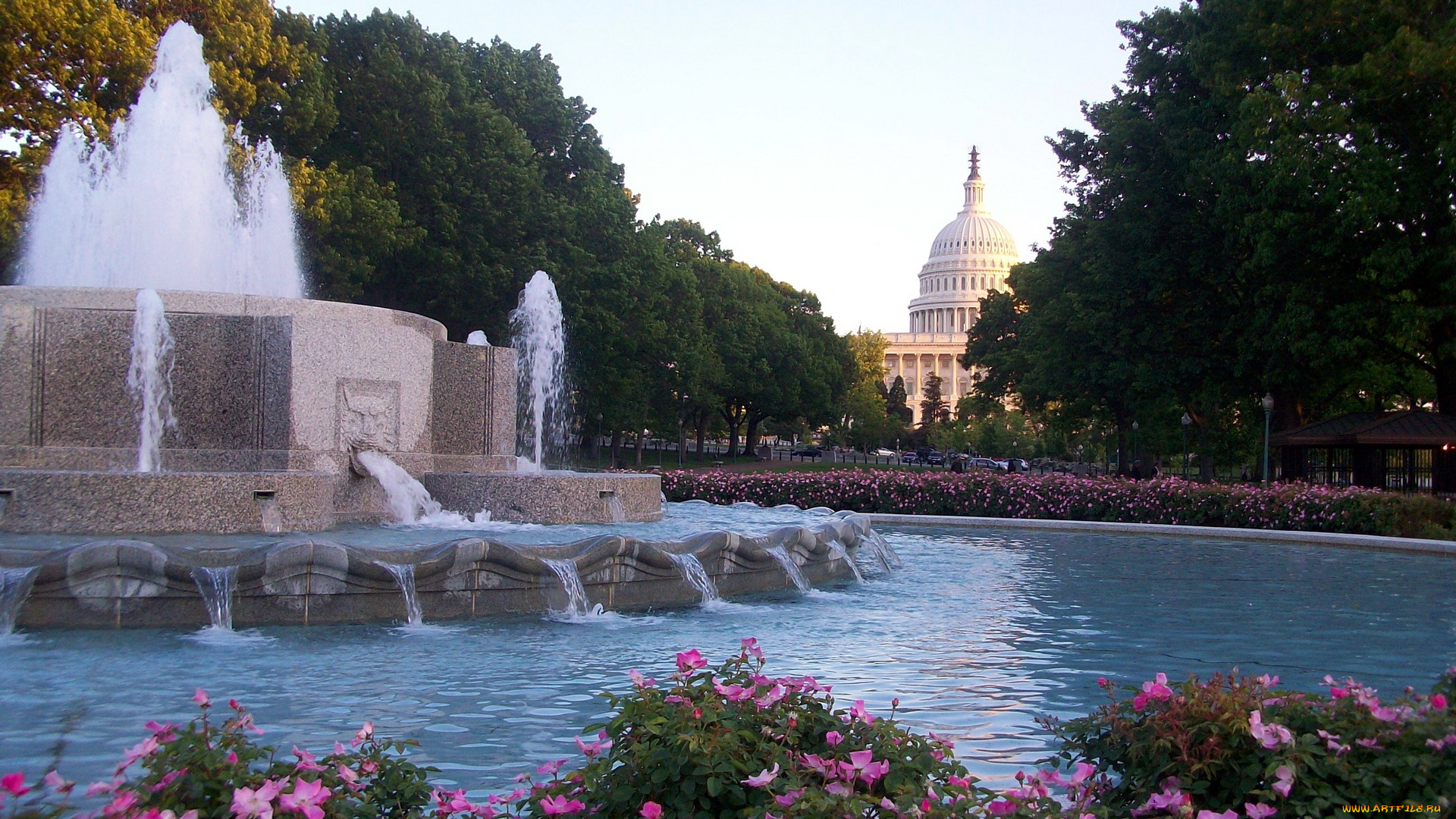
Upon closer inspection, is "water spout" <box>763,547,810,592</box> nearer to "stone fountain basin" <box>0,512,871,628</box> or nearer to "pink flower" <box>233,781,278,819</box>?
"stone fountain basin" <box>0,512,871,628</box>

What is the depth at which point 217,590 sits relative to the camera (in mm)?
8055

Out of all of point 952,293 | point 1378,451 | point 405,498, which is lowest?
point 405,498

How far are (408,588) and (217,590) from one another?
4.14 feet

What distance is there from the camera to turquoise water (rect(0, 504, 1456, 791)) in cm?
562

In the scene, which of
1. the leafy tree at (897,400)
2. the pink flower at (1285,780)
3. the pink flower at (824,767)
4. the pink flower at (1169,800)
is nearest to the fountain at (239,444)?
the pink flower at (824,767)

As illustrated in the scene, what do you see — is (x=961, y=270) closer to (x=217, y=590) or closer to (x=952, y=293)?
(x=952, y=293)

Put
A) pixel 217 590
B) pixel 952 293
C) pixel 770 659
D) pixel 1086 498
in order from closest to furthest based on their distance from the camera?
pixel 770 659
pixel 217 590
pixel 1086 498
pixel 952 293

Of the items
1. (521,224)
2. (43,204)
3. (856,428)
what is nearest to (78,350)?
(43,204)

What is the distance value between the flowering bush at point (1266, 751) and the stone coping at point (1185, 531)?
16456 millimetres

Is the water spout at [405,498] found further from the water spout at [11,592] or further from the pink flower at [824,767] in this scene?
the pink flower at [824,767]

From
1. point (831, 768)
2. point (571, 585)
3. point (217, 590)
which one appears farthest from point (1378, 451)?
point (831, 768)

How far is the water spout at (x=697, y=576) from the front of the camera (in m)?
9.98

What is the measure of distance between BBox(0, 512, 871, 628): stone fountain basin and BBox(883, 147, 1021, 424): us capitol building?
484 feet

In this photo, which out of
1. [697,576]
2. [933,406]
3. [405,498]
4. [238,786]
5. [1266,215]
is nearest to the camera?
[238,786]
